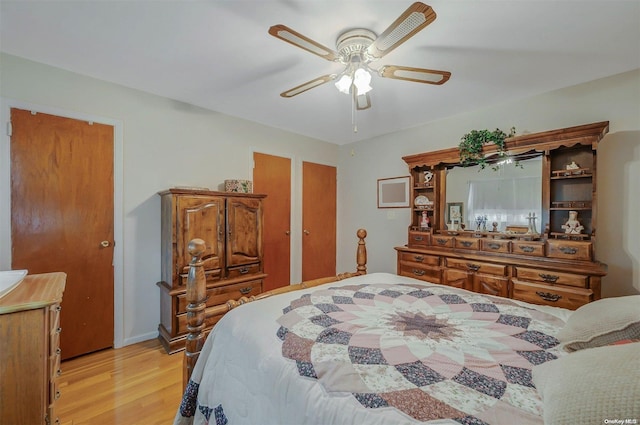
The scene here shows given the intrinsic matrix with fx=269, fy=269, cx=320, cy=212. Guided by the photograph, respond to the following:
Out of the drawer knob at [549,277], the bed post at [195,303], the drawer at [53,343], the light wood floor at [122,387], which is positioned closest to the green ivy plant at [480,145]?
the drawer knob at [549,277]

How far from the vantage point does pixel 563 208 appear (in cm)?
242

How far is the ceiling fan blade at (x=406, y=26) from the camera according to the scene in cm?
112

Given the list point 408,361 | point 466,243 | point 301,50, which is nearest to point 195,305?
point 408,361

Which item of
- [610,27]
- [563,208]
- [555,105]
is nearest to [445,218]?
[563,208]

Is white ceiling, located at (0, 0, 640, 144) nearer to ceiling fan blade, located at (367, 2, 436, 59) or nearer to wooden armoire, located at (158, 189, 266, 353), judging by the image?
ceiling fan blade, located at (367, 2, 436, 59)

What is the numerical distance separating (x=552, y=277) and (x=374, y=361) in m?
2.15

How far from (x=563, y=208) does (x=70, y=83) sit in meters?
4.44

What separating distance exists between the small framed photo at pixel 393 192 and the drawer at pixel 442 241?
0.72 meters

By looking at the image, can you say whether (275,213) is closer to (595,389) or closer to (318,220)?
(318,220)

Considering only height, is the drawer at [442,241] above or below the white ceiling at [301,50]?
below

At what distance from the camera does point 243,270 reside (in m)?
2.88

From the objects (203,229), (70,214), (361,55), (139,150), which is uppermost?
(361,55)

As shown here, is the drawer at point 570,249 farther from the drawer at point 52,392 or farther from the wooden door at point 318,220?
the drawer at point 52,392

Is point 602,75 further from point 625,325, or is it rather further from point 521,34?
point 625,325
